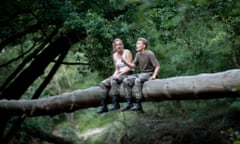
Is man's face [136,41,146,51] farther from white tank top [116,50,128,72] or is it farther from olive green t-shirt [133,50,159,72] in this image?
white tank top [116,50,128,72]

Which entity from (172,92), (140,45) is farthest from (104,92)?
(172,92)

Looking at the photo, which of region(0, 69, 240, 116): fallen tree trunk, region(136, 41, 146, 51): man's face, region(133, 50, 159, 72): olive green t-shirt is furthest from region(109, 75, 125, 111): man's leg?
region(136, 41, 146, 51): man's face

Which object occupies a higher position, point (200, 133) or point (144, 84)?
point (144, 84)

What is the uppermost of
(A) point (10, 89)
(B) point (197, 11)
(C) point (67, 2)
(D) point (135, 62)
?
(C) point (67, 2)

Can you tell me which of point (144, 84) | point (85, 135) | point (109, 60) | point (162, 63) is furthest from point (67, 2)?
point (85, 135)

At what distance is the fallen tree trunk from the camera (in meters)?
4.02

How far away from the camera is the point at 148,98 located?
16.7 feet

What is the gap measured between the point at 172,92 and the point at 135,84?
0.60 meters

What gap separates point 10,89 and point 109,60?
385 centimetres

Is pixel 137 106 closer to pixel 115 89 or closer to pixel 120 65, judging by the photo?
pixel 115 89

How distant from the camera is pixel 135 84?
510cm

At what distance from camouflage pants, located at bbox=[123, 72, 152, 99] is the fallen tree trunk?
0.07 m

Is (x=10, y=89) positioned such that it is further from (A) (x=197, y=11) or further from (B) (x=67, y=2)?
(A) (x=197, y=11)

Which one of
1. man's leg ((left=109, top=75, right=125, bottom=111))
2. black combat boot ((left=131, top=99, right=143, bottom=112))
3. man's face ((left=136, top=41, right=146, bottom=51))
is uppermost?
man's face ((left=136, top=41, right=146, bottom=51))
